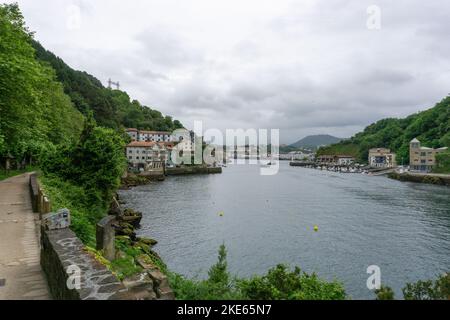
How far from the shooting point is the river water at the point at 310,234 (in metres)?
22.2

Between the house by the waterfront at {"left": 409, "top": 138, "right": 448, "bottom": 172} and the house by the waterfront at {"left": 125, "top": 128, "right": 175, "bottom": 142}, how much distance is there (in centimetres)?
9683

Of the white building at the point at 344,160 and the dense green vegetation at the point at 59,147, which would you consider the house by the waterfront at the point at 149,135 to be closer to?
the white building at the point at 344,160

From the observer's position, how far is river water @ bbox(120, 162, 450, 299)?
72.7 feet

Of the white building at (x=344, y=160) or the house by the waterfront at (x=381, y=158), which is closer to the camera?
the house by the waterfront at (x=381, y=158)

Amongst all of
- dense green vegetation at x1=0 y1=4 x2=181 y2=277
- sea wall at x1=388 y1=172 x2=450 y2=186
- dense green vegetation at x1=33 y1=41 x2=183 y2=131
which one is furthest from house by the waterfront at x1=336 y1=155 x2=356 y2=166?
dense green vegetation at x1=0 y1=4 x2=181 y2=277

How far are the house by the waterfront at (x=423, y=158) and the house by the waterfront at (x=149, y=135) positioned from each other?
3812 inches

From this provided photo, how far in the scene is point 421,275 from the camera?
69.2 ft

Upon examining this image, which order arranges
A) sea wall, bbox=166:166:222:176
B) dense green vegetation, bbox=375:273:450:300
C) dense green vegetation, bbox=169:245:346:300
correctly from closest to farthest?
A: dense green vegetation, bbox=169:245:346:300 → dense green vegetation, bbox=375:273:450:300 → sea wall, bbox=166:166:222:176

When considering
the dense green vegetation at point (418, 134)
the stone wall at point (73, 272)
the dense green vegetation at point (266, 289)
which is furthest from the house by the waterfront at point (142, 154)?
the dense green vegetation at point (418, 134)

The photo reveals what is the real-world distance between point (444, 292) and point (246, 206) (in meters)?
34.7

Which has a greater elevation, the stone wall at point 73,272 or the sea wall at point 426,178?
the stone wall at point 73,272

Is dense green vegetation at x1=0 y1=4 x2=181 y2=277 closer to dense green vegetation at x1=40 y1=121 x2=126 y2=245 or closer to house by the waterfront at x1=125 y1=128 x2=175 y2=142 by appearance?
dense green vegetation at x1=40 y1=121 x2=126 y2=245
